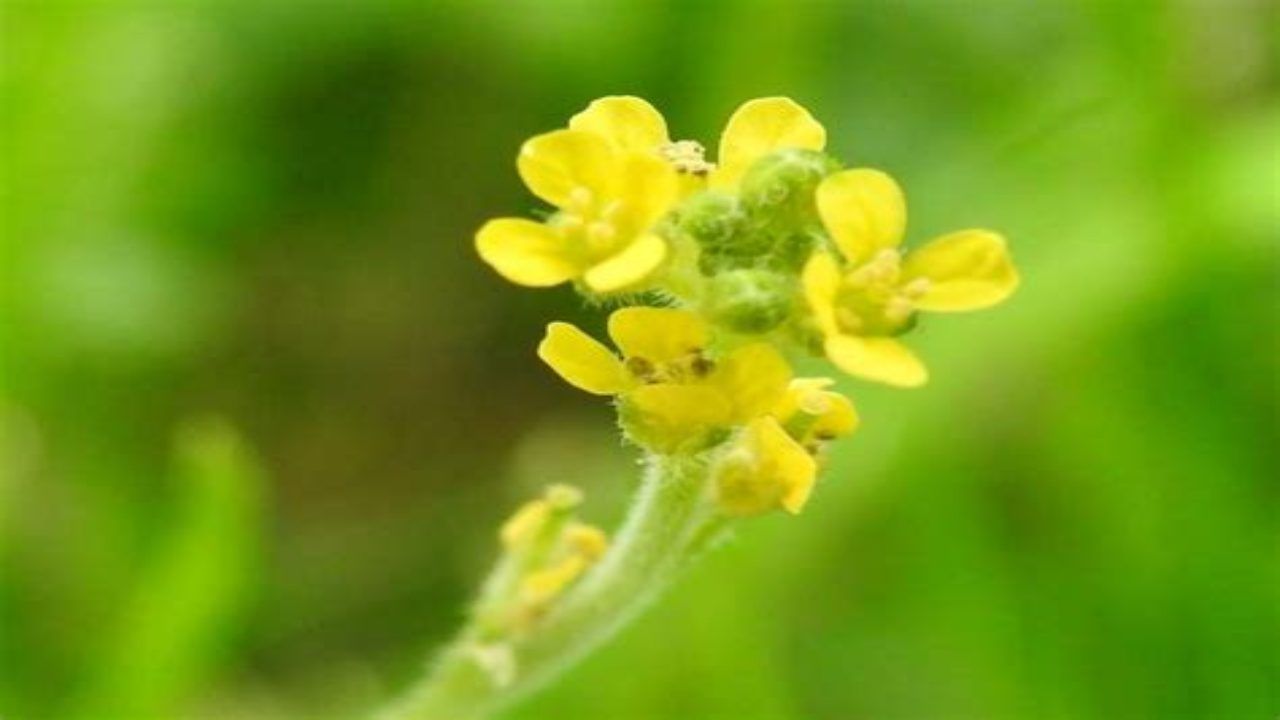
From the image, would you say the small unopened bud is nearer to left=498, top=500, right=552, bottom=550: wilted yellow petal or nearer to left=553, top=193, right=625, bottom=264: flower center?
left=553, top=193, right=625, bottom=264: flower center

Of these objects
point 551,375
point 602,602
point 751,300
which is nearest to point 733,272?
point 751,300

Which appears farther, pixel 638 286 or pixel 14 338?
pixel 14 338

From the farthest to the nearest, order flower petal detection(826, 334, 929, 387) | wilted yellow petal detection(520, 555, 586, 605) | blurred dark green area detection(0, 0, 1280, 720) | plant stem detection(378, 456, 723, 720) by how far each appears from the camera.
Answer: blurred dark green area detection(0, 0, 1280, 720)
wilted yellow petal detection(520, 555, 586, 605)
plant stem detection(378, 456, 723, 720)
flower petal detection(826, 334, 929, 387)

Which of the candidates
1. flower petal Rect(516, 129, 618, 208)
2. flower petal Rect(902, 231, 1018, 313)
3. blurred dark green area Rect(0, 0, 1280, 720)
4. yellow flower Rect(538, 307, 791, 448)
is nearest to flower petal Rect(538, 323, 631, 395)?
yellow flower Rect(538, 307, 791, 448)

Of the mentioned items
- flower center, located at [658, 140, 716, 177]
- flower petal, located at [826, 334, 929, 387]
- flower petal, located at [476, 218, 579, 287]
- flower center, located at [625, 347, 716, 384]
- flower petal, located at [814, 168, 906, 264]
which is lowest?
flower petal, located at [826, 334, 929, 387]

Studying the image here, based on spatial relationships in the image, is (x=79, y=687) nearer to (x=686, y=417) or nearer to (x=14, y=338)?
(x=14, y=338)

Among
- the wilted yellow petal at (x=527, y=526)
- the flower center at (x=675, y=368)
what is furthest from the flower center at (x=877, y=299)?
the wilted yellow petal at (x=527, y=526)

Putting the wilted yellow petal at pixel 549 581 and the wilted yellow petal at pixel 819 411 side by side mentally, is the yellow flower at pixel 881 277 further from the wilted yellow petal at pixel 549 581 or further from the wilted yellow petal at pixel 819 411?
the wilted yellow petal at pixel 549 581

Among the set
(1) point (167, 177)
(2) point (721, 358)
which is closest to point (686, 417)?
(2) point (721, 358)
